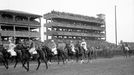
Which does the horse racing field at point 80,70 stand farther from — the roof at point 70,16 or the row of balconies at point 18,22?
the roof at point 70,16

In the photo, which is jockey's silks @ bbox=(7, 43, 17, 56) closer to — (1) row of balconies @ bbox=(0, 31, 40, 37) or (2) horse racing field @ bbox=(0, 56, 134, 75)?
(2) horse racing field @ bbox=(0, 56, 134, 75)

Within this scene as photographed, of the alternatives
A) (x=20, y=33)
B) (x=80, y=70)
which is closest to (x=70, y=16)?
(x=20, y=33)

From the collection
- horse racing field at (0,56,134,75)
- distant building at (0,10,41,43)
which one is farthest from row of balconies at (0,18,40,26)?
horse racing field at (0,56,134,75)

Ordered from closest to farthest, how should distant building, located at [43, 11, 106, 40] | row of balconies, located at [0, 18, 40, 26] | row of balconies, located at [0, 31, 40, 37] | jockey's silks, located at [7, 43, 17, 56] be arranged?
jockey's silks, located at [7, 43, 17, 56] → row of balconies, located at [0, 31, 40, 37] → row of balconies, located at [0, 18, 40, 26] → distant building, located at [43, 11, 106, 40]

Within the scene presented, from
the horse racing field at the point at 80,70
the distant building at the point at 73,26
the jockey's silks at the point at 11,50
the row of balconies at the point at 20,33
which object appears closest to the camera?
the horse racing field at the point at 80,70

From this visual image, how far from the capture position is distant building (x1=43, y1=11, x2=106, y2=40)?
158ft

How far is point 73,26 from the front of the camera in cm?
5238

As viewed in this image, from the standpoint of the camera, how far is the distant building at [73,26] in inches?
1897

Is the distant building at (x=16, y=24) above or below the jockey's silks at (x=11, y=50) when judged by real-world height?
above

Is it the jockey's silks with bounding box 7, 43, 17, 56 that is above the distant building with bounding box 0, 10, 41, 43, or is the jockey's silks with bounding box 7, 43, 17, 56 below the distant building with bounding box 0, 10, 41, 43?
below

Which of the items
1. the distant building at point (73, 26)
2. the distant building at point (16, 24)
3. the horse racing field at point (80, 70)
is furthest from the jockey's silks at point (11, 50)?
the distant building at point (73, 26)

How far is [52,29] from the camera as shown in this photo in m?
48.9

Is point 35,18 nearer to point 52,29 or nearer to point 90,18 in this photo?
point 52,29

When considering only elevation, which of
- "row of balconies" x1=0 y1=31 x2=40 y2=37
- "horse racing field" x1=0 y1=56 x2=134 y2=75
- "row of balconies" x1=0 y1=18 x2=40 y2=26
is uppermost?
"row of balconies" x1=0 y1=18 x2=40 y2=26
